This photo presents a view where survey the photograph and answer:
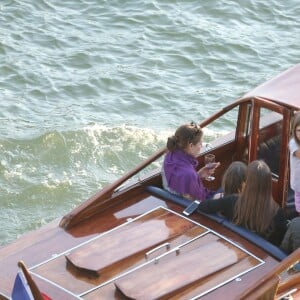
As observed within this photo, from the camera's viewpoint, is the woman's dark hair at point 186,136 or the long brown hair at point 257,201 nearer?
the long brown hair at point 257,201

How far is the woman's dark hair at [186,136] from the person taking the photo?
21.4ft

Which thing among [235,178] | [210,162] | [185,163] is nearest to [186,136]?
[185,163]

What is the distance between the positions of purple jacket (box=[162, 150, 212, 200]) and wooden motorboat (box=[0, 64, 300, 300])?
0.29 feet

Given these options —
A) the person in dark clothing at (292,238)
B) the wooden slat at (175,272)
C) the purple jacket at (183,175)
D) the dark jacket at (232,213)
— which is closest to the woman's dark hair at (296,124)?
the dark jacket at (232,213)

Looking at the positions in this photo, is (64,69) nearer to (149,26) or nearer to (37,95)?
(37,95)

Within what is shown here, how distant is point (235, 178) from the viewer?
623 cm

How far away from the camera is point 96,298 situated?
5.59 meters

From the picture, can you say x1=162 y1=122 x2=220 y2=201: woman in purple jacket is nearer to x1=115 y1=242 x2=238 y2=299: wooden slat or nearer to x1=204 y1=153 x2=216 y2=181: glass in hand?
x1=204 y1=153 x2=216 y2=181: glass in hand

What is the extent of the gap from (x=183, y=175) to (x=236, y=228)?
0.63 metres

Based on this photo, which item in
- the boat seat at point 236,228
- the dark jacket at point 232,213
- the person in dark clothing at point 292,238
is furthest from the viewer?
the dark jacket at point 232,213

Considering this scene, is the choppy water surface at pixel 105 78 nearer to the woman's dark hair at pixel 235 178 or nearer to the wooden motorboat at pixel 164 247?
the wooden motorboat at pixel 164 247

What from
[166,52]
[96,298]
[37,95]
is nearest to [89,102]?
[37,95]

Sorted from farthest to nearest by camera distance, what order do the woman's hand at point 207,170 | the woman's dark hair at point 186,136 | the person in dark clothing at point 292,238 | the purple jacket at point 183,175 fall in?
the woman's hand at point 207,170 < the purple jacket at point 183,175 < the woman's dark hair at point 186,136 < the person in dark clothing at point 292,238

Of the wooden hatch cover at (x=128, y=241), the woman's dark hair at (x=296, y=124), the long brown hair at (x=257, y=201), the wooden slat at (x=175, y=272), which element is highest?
the woman's dark hair at (x=296, y=124)
